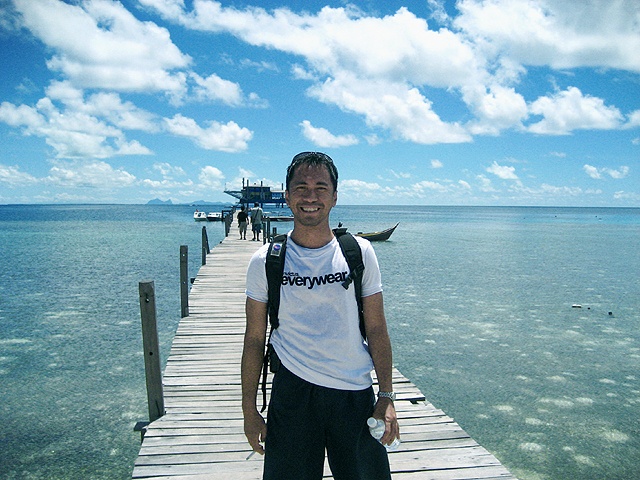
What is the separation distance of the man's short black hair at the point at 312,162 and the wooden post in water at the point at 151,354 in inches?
135

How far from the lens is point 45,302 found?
17.4m

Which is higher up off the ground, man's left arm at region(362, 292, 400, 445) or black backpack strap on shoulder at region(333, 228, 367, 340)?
black backpack strap on shoulder at region(333, 228, 367, 340)

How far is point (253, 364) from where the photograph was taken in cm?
257

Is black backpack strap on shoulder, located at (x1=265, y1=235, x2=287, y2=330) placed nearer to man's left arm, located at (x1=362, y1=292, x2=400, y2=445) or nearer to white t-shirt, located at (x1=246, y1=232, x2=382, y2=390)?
white t-shirt, located at (x1=246, y1=232, x2=382, y2=390)

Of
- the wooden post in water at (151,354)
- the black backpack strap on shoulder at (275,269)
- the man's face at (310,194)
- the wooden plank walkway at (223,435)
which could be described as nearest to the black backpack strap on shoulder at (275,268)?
the black backpack strap on shoulder at (275,269)

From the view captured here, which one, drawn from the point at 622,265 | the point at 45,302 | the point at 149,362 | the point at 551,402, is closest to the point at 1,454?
the point at 149,362

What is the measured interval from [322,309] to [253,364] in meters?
0.50

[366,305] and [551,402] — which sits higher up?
[366,305]

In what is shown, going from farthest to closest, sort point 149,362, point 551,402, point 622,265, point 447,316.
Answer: point 622,265 < point 447,316 < point 551,402 < point 149,362

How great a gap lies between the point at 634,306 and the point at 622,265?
1484 centimetres

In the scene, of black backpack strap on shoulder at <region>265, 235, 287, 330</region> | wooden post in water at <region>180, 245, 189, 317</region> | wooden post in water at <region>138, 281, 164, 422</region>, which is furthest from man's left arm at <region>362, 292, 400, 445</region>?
wooden post in water at <region>180, 245, 189, 317</region>

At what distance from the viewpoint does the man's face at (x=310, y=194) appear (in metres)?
2.48

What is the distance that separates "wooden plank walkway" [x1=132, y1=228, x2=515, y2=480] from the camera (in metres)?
4.32

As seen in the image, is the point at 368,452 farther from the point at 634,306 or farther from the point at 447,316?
the point at 634,306
